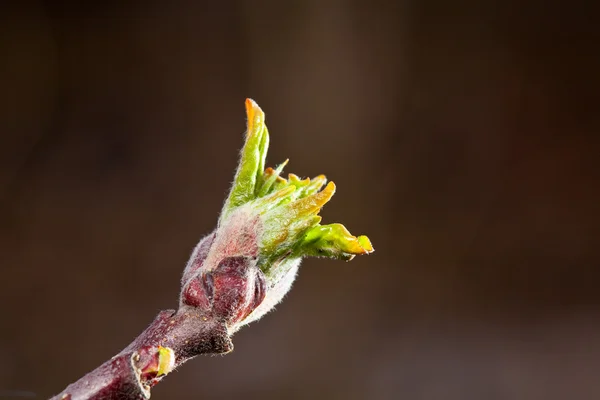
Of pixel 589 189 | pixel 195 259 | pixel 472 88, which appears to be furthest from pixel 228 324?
pixel 589 189

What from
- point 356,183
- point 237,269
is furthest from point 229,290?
point 356,183

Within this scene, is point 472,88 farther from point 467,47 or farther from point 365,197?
point 365,197

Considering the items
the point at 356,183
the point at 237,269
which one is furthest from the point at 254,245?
the point at 356,183

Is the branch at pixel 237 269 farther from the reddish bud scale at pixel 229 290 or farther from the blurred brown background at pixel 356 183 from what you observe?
the blurred brown background at pixel 356 183

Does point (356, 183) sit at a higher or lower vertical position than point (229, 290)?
higher

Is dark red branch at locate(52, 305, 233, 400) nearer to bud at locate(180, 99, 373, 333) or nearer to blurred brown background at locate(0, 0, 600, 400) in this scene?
bud at locate(180, 99, 373, 333)

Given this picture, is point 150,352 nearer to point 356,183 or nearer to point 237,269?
point 237,269

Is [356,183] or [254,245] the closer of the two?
[254,245]
